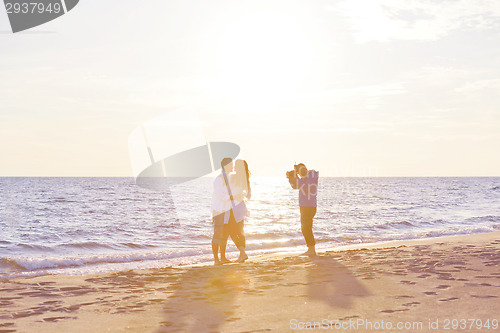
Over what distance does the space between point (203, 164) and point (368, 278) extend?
9817 millimetres

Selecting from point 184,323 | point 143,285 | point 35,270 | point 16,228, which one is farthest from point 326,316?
point 16,228

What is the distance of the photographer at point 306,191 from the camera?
11031 millimetres

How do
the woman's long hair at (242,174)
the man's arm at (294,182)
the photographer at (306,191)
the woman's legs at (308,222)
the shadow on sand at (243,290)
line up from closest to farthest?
1. the shadow on sand at (243,290)
2. the woman's long hair at (242,174)
3. the photographer at (306,191)
4. the woman's legs at (308,222)
5. the man's arm at (294,182)

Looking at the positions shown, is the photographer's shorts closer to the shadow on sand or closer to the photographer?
the shadow on sand

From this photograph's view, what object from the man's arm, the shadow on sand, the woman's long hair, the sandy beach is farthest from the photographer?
the sandy beach

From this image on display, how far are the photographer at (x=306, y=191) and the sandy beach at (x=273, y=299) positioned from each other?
224cm

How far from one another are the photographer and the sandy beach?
2.24 m

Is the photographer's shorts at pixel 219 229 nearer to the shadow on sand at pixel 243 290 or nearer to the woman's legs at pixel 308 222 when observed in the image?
the shadow on sand at pixel 243 290

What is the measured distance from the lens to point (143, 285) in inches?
294

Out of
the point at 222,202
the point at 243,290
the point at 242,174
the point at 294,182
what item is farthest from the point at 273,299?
the point at 294,182

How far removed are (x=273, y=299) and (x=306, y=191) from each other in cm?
532

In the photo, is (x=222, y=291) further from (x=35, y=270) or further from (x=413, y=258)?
(x=35, y=270)

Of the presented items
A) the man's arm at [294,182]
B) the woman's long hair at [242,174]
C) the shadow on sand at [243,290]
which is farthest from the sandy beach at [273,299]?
the man's arm at [294,182]

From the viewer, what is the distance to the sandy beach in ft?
15.7
